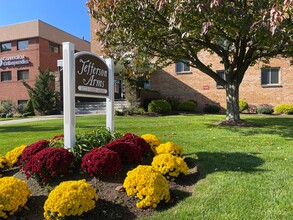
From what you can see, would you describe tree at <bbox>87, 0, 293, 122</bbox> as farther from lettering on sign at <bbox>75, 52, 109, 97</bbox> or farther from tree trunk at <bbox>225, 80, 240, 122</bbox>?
lettering on sign at <bbox>75, 52, 109, 97</bbox>

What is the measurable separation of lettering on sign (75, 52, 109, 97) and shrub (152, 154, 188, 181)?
5.69 ft

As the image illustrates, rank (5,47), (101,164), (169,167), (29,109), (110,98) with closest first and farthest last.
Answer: (101,164) → (169,167) → (110,98) → (29,109) → (5,47)

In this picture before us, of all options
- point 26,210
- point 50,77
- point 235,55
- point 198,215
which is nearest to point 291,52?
point 235,55

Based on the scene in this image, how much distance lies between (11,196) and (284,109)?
20852 millimetres

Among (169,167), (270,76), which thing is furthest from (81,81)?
(270,76)

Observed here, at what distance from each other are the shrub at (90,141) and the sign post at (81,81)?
0.48 ft

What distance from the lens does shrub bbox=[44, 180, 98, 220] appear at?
3166 millimetres

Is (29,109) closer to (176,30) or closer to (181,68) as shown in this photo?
(181,68)

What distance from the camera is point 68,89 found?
4645 mm

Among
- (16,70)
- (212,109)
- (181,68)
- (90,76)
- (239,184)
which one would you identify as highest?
(16,70)

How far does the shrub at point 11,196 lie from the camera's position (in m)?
3.27

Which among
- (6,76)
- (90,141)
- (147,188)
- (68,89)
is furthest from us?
(6,76)

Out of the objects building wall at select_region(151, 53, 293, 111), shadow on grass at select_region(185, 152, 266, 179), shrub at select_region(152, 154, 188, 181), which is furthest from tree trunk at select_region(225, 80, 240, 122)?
building wall at select_region(151, 53, 293, 111)

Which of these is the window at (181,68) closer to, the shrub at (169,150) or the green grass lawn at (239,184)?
the green grass lawn at (239,184)
